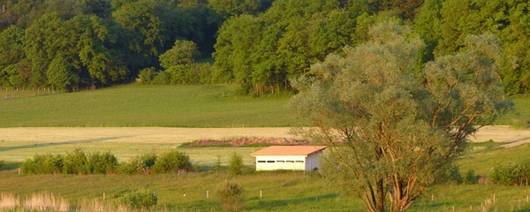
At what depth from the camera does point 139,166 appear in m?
43.0

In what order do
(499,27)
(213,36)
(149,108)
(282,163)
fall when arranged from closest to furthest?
1. (282,163)
2. (499,27)
3. (149,108)
4. (213,36)

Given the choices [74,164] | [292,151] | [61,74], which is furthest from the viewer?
[61,74]

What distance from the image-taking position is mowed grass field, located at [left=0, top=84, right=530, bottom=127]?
229ft

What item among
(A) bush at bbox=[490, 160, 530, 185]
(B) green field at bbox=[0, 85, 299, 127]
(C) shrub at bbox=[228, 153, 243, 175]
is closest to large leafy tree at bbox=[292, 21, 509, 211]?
(A) bush at bbox=[490, 160, 530, 185]

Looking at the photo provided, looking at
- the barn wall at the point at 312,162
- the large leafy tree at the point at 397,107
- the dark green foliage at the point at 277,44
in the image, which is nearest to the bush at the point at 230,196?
the large leafy tree at the point at 397,107

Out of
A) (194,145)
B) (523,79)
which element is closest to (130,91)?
(523,79)

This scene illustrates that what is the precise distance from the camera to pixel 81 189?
3878cm

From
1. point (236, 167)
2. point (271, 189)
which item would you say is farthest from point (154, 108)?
point (271, 189)

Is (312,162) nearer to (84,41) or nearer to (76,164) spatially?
(76,164)

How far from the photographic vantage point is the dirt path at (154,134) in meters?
56.0

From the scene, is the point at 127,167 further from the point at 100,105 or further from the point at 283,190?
the point at 100,105

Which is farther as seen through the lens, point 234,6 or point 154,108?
point 234,6

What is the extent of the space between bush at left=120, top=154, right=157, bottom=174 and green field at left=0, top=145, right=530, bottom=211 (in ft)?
2.39

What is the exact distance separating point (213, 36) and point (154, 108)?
45458 mm
